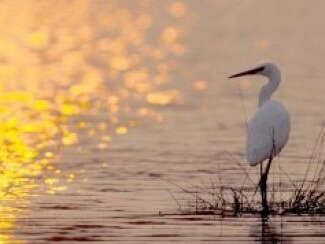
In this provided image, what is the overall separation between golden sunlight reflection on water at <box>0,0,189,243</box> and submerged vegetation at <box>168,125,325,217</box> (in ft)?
5.98

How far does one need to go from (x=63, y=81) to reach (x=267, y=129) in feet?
51.8

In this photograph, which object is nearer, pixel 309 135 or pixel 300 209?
pixel 300 209

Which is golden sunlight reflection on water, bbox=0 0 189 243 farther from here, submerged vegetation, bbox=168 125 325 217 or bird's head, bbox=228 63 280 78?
bird's head, bbox=228 63 280 78

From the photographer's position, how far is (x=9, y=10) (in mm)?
60781

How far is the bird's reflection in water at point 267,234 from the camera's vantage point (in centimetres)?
1339

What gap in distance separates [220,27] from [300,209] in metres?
36.5

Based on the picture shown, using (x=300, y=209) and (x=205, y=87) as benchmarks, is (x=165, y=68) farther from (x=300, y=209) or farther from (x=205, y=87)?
(x=300, y=209)

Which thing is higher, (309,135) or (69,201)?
(309,135)

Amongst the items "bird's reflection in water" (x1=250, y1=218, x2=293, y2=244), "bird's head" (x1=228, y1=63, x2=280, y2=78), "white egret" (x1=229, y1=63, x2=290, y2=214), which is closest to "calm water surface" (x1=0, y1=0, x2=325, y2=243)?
"bird's reflection in water" (x1=250, y1=218, x2=293, y2=244)

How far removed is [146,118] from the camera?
2491 cm

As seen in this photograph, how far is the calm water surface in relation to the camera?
14.2 metres

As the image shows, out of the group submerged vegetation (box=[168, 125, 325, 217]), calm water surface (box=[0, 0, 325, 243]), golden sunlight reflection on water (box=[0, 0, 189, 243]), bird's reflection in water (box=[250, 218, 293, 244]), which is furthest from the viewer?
golden sunlight reflection on water (box=[0, 0, 189, 243])

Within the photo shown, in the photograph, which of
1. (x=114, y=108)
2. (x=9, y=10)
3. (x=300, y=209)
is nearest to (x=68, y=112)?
(x=114, y=108)

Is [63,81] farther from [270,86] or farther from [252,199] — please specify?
[252,199]
